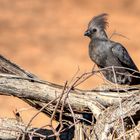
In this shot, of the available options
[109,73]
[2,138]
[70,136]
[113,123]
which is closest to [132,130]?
[113,123]

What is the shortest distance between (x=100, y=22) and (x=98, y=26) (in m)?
0.14

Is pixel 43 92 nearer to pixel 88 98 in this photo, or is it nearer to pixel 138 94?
pixel 88 98

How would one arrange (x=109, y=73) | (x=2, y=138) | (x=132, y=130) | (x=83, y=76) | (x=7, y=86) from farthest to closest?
(x=109, y=73) < (x=2, y=138) < (x=7, y=86) < (x=132, y=130) < (x=83, y=76)

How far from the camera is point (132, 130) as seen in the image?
17.5 feet

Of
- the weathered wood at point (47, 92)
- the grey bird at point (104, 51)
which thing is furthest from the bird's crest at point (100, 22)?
the weathered wood at point (47, 92)

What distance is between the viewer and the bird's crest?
27.3 ft

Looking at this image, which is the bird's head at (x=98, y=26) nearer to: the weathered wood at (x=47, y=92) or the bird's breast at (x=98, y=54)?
the bird's breast at (x=98, y=54)

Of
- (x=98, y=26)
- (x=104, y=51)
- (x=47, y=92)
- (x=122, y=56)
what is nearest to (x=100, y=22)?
(x=98, y=26)

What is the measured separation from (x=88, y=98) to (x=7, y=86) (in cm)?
76

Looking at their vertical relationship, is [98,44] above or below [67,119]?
above

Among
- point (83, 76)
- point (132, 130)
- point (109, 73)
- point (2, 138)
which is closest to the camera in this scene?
point (83, 76)

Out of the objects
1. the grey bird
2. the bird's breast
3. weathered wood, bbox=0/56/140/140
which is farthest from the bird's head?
weathered wood, bbox=0/56/140/140

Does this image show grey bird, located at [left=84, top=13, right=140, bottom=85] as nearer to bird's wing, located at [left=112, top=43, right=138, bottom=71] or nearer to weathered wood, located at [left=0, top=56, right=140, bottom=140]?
bird's wing, located at [left=112, top=43, right=138, bottom=71]

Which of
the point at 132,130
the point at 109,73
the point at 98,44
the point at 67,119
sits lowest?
the point at 132,130
